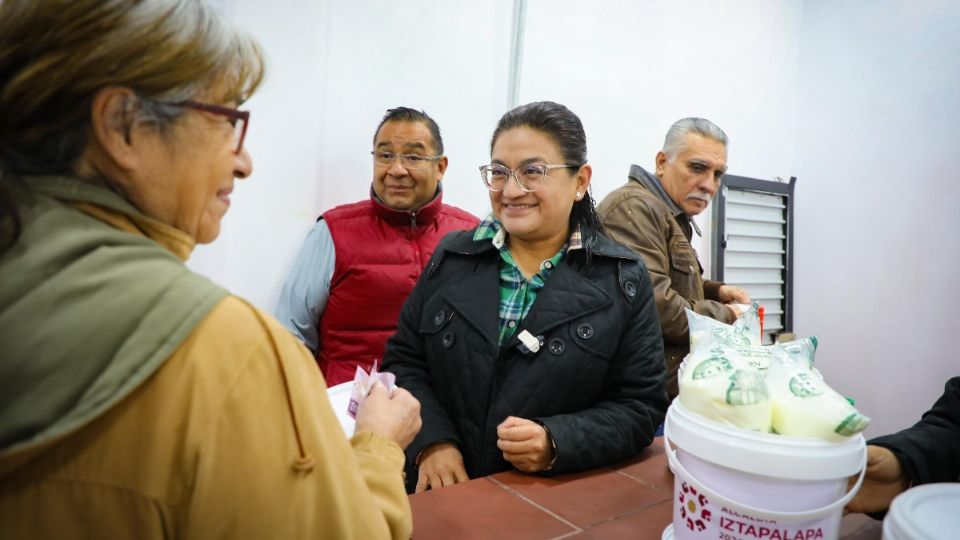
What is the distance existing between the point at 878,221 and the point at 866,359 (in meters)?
0.92

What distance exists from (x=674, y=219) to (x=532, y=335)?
122 centimetres

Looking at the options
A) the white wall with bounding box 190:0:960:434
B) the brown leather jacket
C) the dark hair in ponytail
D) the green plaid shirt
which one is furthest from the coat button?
the white wall with bounding box 190:0:960:434

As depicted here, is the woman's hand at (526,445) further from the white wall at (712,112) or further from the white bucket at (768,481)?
the white wall at (712,112)

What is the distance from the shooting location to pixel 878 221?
11.2 ft

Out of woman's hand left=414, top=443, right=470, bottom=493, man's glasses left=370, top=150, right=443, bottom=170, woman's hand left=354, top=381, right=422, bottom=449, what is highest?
man's glasses left=370, top=150, right=443, bottom=170

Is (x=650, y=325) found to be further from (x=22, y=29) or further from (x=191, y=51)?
(x=22, y=29)

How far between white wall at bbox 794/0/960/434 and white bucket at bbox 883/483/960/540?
316 cm

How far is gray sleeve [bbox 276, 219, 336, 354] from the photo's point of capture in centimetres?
208

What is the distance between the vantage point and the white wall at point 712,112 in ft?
6.96

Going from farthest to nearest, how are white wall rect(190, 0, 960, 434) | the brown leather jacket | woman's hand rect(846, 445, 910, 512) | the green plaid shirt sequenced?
1. white wall rect(190, 0, 960, 434)
2. the brown leather jacket
3. the green plaid shirt
4. woman's hand rect(846, 445, 910, 512)

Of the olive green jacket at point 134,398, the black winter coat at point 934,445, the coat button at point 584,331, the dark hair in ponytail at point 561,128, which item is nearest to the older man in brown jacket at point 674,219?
the dark hair in ponytail at point 561,128

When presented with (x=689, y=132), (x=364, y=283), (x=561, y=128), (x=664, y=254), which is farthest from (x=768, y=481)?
(x=689, y=132)

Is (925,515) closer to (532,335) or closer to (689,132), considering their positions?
(532,335)

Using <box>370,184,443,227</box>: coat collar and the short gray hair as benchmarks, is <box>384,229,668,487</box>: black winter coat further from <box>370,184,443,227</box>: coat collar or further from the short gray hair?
the short gray hair
